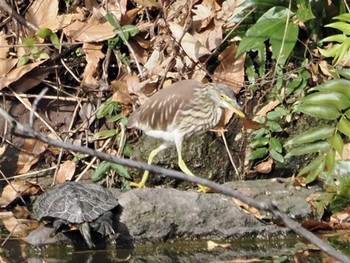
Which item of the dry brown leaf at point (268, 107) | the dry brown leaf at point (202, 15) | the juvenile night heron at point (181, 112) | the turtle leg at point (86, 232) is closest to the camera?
the turtle leg at point (86, 232)

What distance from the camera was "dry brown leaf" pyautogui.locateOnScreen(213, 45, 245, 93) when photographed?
24.2 feet

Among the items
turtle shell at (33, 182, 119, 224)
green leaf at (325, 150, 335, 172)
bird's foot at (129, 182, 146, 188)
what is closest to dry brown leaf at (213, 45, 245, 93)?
bird's foot at (129, 182, 146, 188)

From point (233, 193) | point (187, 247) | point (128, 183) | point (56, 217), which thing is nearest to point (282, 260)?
point (187, 247)

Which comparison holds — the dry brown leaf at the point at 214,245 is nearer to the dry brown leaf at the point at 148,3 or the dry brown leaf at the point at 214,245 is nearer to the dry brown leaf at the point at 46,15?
the dry brown leaf at the point at 148,3

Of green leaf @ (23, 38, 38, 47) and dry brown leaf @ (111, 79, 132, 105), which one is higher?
green leaf @ (23, 38, 38, 47)

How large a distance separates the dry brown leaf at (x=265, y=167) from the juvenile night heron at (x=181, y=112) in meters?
0.61

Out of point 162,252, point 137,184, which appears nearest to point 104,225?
point 162,252

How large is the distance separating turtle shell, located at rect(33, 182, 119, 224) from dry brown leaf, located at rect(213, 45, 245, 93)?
6.24ft

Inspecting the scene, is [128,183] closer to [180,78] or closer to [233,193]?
[180,78]

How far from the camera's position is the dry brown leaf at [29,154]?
7.42 m

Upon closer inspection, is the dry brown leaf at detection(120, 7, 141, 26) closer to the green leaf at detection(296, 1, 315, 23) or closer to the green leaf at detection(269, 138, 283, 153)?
the green leaf at detection(296, 1, 315, 23)

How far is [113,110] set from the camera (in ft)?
24.5

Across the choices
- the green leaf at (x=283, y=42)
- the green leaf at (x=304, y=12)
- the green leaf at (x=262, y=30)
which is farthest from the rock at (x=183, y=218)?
the green leaf at (x=304, y=12)

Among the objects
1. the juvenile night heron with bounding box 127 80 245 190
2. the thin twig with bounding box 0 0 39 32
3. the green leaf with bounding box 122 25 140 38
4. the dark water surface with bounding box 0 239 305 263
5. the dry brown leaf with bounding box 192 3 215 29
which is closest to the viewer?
the dark water surface with bounding box 0 239 305 263
